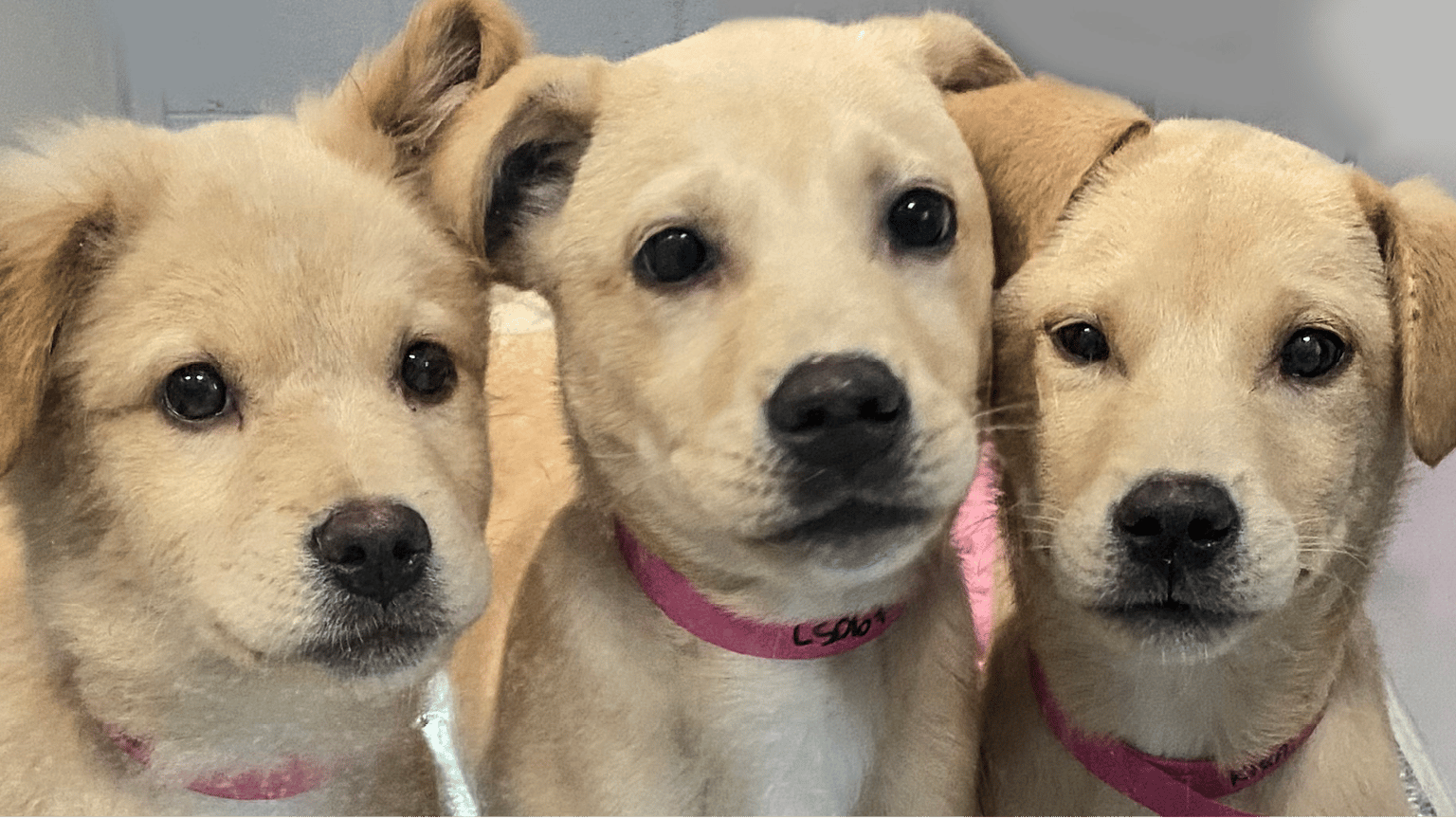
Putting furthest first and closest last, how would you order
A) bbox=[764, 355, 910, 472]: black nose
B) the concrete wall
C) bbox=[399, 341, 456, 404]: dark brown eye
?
the concrete wall < bbox=[399, 341, 456, 404]: dark brown eye < bbox=[764, 355, 910, 472]: black nose

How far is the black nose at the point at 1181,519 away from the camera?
1.14 m

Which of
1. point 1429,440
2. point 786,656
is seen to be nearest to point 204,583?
point 786,656

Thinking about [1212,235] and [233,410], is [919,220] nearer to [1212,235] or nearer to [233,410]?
[1212,235]

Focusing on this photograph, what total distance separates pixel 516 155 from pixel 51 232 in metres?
0.45

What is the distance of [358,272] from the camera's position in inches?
49.3

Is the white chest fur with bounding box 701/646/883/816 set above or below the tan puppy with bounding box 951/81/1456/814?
below

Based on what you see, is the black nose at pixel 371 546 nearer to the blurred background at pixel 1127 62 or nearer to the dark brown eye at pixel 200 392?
the dark brown eye at pixel 200 392

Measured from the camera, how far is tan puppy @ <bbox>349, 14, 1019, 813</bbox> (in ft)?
3.76

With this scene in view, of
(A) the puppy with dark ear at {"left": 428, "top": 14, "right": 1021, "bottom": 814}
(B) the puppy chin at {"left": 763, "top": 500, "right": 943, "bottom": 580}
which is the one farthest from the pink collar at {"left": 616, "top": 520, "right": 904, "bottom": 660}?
(B) the puppy chin at {"left": 763, "top": 500, "right": 943, "bottom": 580}

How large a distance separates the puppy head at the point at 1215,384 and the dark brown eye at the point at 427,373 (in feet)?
1.89

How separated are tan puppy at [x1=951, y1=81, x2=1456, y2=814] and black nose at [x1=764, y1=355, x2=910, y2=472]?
0.84 ft

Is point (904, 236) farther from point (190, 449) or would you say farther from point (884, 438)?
point (190, 449)

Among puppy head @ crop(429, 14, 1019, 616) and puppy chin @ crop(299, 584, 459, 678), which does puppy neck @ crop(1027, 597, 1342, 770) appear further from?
puppy chin @ crop(299, 584, 459, 678)

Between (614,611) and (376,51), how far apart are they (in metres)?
0.67
